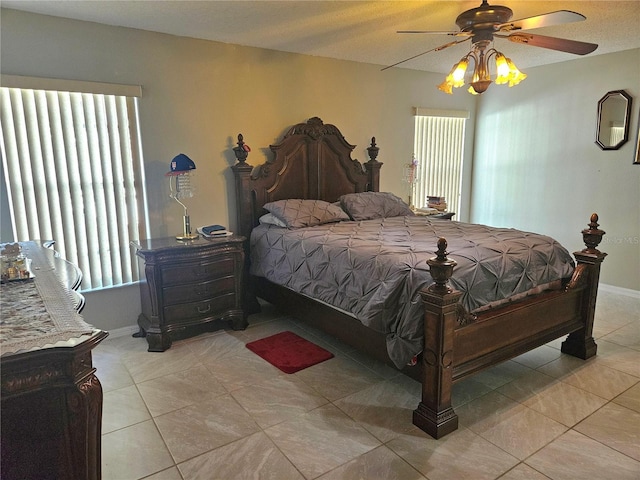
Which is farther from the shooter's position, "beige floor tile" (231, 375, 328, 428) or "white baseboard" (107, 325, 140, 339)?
"white baseboard" (107, 325, 140, 339)

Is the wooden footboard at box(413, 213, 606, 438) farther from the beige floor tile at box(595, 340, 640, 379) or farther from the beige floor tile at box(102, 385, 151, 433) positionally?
the beige floor tile at box(102, 385, 151, 433)

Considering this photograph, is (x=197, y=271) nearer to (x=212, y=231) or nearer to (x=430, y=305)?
(x=212, y=231)

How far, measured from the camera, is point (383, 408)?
2.45 metres

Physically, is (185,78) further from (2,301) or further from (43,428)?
(43,428)

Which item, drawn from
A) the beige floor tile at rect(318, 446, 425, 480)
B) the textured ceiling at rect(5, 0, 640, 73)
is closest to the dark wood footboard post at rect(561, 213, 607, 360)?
the textured ceiling at rect(5, 0, 640, 73)

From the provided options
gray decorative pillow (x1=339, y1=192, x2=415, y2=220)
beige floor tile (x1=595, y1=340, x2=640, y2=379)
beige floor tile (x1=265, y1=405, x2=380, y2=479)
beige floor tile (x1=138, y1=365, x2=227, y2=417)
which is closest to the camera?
beige floor tile (x1=265, y1=405, x2=380, y2=479)

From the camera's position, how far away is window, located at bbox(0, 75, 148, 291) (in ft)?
9.68

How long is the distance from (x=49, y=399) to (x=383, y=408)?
1.81 meters

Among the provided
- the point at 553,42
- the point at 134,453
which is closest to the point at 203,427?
the point at 134,453

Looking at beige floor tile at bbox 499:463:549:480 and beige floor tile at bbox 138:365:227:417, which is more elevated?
beige floor tile at bbox 499:463:549:480

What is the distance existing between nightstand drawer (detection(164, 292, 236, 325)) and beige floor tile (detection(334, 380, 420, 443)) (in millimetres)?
1405

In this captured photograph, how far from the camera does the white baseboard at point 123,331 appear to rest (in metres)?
3.46

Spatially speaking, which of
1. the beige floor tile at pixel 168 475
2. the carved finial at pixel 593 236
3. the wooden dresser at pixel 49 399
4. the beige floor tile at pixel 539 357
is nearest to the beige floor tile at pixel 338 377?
the beige floor tile at pixel 168 475

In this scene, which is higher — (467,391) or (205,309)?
(205,309)
